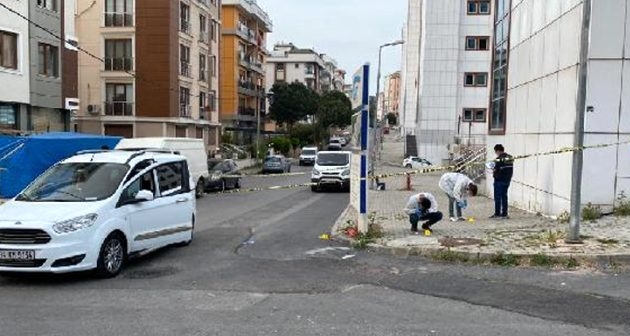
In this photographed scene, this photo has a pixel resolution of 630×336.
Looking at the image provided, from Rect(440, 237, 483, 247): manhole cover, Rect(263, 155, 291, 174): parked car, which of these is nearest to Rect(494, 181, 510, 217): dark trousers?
Rect(440, 237, 483, 247): manhole cover

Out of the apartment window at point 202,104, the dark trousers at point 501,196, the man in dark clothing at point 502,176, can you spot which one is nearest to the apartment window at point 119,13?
the apartment window at point 202,104

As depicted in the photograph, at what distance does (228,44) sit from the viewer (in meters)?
65.6

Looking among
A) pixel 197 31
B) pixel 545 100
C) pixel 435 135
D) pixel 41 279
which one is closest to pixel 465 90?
pixel 435 135

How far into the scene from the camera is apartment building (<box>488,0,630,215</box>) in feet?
40.8

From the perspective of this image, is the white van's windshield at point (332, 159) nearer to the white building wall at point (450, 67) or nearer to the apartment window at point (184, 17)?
the apartment window at point (184, 17)

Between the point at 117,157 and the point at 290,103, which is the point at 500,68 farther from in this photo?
the point at 290,103

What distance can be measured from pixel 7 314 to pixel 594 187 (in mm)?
10901

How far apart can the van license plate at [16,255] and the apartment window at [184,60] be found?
1517 inches

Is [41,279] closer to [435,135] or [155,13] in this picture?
[155,13]

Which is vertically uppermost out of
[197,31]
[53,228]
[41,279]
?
[197,31]

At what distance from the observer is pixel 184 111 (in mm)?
46438

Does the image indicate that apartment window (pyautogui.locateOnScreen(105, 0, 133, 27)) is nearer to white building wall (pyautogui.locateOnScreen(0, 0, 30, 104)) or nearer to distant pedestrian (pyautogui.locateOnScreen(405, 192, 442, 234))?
white building wall (pyautogui.locateOnScreen(0, 0, 30, 104))

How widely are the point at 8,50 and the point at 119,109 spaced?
17131 mm

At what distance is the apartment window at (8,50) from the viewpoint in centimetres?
2569
